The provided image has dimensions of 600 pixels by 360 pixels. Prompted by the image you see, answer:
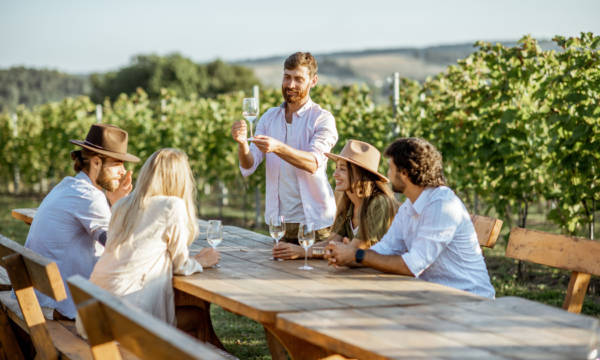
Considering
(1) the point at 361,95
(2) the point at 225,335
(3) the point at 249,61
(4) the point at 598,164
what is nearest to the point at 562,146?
(4) the point at 598,164

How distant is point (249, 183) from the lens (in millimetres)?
10445

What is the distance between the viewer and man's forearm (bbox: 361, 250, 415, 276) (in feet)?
9.45

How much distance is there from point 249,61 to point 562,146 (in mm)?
52346

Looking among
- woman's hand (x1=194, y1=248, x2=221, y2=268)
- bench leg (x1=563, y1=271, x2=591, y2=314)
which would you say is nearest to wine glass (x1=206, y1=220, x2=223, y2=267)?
woman's hand (x1=194, y1=248, x2=221, y2=268)

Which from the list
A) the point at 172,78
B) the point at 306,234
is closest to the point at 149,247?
the point at 306,234

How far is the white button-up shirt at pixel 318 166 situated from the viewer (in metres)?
3.87

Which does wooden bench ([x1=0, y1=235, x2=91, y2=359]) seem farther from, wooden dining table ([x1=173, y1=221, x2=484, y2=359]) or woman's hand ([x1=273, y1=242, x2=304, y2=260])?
woman's hand ([x1=273, y1=242, x2=304, y2=260])

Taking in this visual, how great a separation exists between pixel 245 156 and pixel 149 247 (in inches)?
43.2

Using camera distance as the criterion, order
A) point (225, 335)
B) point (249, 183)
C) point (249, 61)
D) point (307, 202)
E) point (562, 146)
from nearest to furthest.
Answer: point (307, 202) → point (225, 335) → point (562, 146) → point (249, 183) → point (249, 61)

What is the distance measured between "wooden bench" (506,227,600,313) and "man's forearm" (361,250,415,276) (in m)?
0.73

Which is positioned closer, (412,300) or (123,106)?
(412,300)

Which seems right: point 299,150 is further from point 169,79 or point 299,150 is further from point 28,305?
point 169,79

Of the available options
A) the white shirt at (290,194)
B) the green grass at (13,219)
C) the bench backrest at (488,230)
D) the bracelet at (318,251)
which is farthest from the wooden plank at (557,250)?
the green grass at (13,219)

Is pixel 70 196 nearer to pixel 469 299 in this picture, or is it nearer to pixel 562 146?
pixel 469 299
